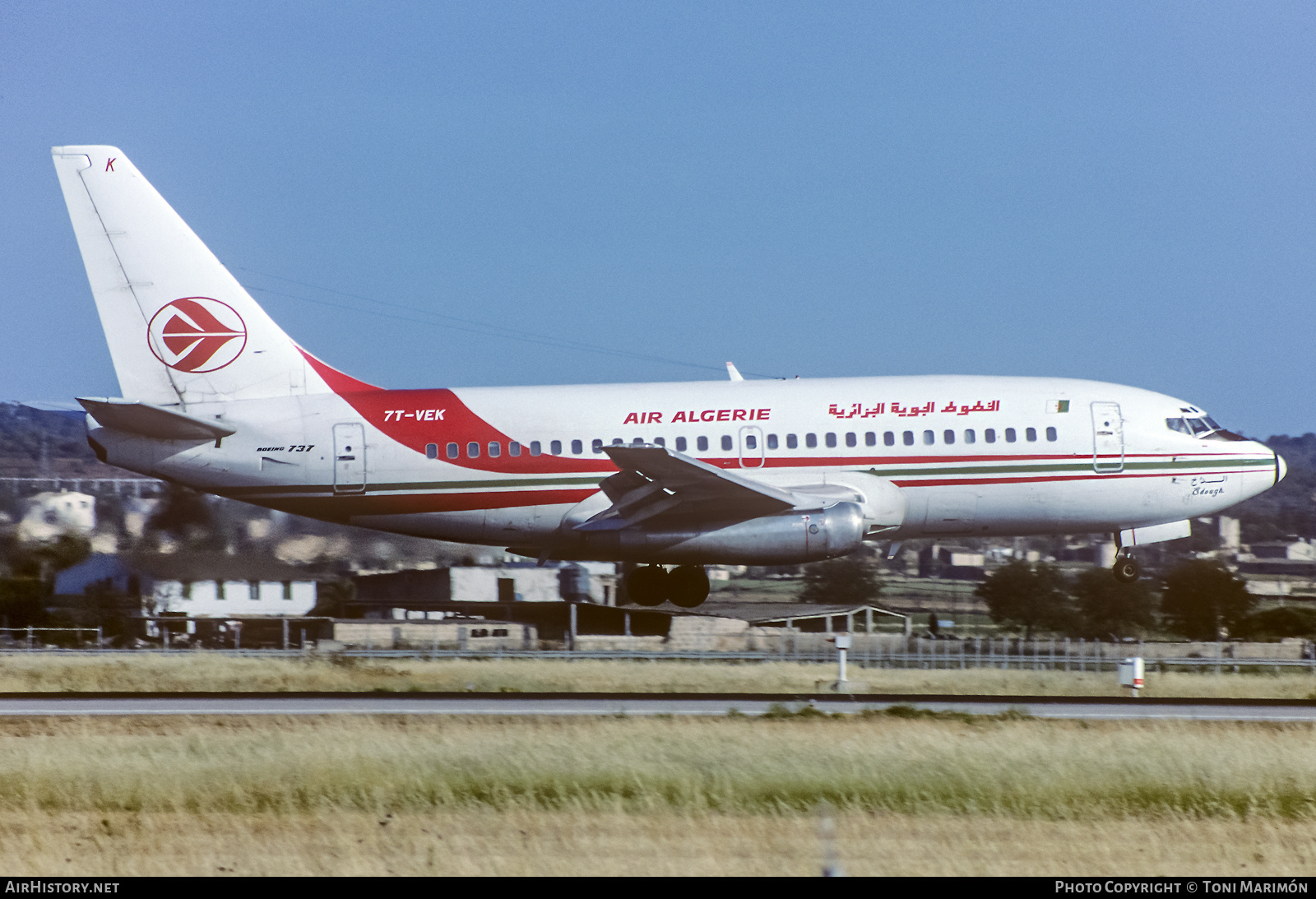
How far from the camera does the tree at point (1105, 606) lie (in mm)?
Result: 49094

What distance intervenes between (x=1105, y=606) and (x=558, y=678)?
22.2 metres

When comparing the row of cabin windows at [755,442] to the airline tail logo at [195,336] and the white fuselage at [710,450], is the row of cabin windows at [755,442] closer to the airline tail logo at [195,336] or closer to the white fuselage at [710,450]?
the white fuselage at [710,450]

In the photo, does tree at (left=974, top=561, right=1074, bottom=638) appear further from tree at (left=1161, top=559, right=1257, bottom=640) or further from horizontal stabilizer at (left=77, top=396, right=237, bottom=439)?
horizontal stabilizer at (left=77, top=396, right=237, bottom=439)

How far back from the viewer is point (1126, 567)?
106 feet

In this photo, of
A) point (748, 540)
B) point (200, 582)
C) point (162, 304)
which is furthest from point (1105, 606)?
point (162, 304)

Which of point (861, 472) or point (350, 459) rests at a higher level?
point (350, 459)

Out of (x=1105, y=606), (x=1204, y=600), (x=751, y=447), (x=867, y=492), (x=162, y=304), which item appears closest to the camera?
(x=867, y=492)

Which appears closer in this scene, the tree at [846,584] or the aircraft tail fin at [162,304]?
the aircraft tail fin at [162,304]

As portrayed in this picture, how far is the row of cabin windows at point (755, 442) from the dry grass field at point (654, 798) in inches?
302

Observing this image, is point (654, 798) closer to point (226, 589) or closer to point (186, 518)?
point (186, 518)

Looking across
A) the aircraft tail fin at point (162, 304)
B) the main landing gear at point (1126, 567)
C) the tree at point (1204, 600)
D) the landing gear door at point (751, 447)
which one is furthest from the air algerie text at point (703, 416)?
the tree at point (1204, 600)

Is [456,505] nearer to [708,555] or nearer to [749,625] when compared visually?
[708,555]

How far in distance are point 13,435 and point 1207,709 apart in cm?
3420
